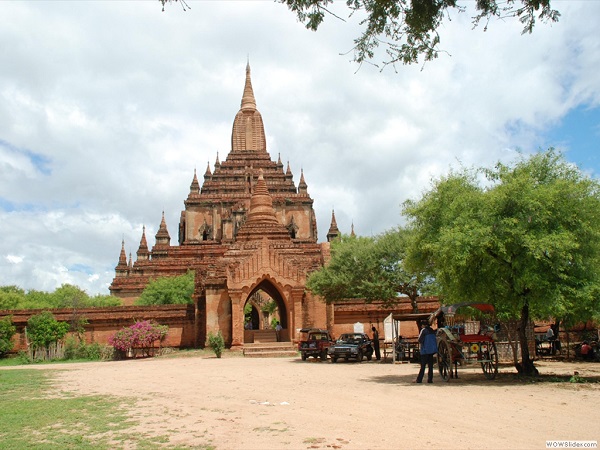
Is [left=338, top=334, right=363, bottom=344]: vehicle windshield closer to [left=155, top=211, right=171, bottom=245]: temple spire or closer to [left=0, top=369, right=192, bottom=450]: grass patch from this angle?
[left=0, top=369, right=192, bottom=450]: grass patch

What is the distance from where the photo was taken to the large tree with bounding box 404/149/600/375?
45.7ft

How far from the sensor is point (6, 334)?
103ft

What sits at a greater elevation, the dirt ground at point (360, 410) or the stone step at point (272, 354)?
the stone step at point (272, 354)

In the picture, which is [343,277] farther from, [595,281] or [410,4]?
[410,4]

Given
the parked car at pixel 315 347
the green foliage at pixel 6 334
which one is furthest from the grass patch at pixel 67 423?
the green foliage at pixel 6 334

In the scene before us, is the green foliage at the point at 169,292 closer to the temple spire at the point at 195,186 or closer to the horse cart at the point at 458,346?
the temple spire at the point at 195,186

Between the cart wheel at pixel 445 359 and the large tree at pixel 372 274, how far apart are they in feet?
40.4

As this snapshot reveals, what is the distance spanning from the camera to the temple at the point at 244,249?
1221 inches

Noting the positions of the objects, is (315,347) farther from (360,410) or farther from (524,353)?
(360,410)

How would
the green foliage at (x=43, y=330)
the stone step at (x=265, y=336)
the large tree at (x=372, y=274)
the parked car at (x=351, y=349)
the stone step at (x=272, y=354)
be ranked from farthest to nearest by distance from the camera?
1. the stone step at (x=265, y=336)
2. the green foliage at (x=43, y=330)
3. the stone step at (x=272, y=354)
4. the large tree at (x=372, y=274)
5. the parked car at (x=351, y=349)

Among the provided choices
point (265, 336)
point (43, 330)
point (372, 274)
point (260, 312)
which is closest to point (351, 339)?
point (372, 274)

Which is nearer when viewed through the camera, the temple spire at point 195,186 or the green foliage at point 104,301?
the green foliage at point 104,301

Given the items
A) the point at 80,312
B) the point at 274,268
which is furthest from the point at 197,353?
the point at 80,312

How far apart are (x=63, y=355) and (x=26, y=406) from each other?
2081cm
